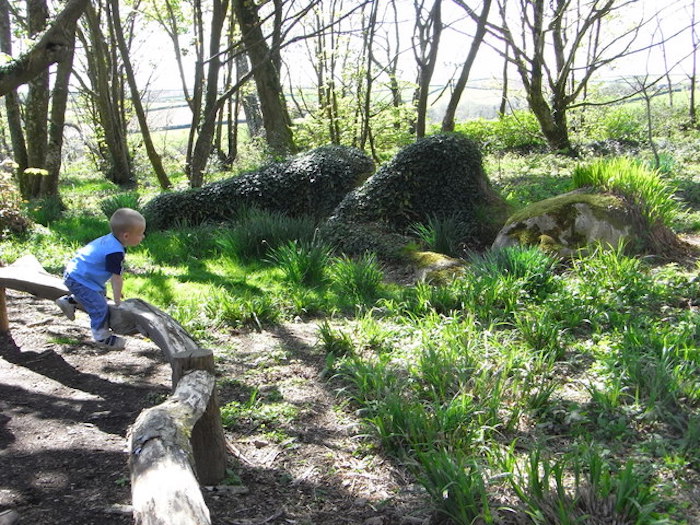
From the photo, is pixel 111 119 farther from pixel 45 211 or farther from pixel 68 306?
pixel 68 306

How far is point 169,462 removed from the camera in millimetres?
1909

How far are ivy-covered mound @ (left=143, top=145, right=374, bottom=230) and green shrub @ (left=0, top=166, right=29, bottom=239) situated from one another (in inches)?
68.0

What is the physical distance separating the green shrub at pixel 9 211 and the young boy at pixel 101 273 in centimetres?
527

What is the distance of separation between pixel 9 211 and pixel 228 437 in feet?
21.7

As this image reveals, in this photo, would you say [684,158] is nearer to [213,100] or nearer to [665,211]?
[665,211]

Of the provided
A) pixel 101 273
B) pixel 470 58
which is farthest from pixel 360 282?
pixel 470 58

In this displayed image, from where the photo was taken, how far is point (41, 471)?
9.52 ft

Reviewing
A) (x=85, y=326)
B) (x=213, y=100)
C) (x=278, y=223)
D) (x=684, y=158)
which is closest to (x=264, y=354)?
(x=85, y=326)

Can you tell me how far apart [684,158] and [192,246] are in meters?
10.3

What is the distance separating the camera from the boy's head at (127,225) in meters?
3.74

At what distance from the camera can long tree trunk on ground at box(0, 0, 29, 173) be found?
424 inches

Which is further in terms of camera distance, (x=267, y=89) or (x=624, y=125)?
(x=624, y=125)

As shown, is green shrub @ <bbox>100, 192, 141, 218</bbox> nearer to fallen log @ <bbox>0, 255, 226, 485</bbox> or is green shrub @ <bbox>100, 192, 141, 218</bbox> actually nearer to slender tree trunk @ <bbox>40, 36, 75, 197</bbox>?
slender tree trunk @ <bbox>40, 36, 75, 197</bbox>

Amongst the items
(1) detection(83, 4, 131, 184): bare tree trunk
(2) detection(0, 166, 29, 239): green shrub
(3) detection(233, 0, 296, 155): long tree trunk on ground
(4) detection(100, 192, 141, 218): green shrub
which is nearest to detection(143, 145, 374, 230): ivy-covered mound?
(4) detection(100, 192, 141, 218): green shrub
